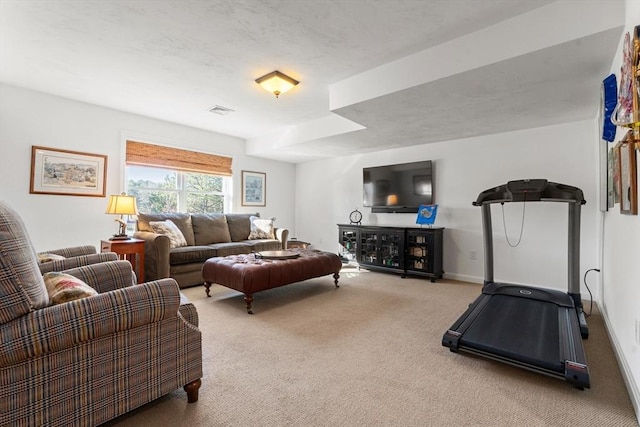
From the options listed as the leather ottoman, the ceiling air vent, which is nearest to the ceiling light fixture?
the ceiling air vent

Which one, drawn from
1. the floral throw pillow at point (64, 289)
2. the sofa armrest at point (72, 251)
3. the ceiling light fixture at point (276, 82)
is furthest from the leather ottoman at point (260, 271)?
the ceiling light fixture at point (276, 82)

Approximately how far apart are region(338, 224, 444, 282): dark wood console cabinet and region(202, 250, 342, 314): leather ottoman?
1.40 meters

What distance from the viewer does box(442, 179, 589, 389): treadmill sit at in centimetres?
176

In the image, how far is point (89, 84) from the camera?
338cm

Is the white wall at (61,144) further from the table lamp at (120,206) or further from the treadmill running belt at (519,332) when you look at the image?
the treadmill running belt at (519,332)

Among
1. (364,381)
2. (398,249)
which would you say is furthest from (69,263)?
(398,249)

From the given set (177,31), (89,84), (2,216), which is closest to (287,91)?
(177,31)

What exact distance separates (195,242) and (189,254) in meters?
0.60

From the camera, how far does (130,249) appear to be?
340 cm

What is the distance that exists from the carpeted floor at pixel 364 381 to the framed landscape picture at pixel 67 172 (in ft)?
8.61

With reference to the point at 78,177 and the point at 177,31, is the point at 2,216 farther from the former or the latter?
the point at 78,177

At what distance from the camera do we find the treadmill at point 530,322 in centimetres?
176

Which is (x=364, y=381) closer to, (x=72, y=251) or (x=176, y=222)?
(x=72, y=251)

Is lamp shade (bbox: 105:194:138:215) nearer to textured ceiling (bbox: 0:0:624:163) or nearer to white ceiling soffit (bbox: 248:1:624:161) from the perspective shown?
textured ceiling (bbox: 0:0:624:163)
